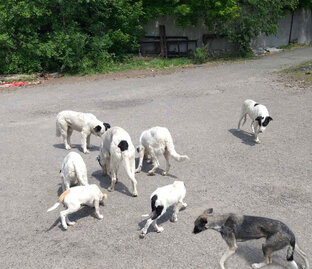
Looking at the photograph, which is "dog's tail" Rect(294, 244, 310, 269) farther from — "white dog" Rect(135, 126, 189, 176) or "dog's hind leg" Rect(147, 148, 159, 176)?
"dog's hind leg" Rect(147, 148, 159, 176)

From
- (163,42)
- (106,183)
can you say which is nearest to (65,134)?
(106,183)

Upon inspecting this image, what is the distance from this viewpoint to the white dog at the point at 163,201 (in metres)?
6.16

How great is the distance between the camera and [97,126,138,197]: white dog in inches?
299

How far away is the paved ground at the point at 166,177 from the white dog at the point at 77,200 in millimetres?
258

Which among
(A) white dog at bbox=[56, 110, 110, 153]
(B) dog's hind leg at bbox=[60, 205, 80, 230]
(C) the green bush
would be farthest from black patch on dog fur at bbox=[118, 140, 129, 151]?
(C) the green bush

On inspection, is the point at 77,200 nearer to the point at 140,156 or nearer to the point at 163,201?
the point at 163,201

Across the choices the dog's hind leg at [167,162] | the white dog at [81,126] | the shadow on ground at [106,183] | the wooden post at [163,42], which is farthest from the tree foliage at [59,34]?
the dog's hind leg at [167,162]

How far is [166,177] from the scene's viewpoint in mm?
8438

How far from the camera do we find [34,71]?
826 inches

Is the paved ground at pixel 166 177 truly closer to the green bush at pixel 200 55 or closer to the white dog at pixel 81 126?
the white dog at pixel 81 126

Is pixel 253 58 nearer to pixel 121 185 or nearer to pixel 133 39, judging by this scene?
pixel 133 39

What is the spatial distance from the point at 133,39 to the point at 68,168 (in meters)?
17.5

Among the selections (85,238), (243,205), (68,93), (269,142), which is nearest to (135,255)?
(85,238)

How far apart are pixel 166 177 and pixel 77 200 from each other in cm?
250
